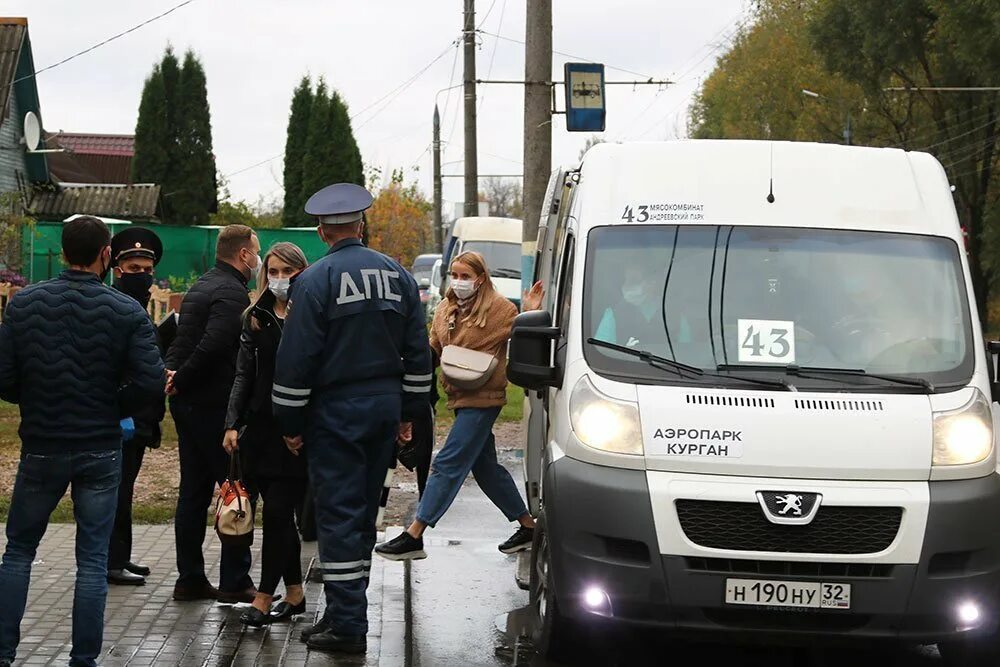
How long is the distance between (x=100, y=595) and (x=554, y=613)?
6.07ft

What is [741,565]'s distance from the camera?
6.07 meters

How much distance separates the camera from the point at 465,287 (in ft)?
28.8

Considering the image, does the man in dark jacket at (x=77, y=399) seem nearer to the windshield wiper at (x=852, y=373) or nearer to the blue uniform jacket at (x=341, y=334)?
the blue uniform jacket at (x=341, y=334)

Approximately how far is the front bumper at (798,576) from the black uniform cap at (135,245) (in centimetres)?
275

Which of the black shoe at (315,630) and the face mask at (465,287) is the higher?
the face mask at (465,287)

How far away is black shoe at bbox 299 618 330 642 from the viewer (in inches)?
268

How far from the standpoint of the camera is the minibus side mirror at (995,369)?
21.9 ft

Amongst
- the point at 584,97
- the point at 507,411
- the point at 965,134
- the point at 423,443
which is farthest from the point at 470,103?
the point at 965,134

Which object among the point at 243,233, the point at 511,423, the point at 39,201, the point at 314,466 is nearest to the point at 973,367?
the point at 314,466

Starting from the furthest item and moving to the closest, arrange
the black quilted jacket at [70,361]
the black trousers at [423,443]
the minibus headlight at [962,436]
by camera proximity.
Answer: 1. the black trousers at [423,443]
2. the minibus headlight at [962,436]
3. the black quilted jacket at [70,361]

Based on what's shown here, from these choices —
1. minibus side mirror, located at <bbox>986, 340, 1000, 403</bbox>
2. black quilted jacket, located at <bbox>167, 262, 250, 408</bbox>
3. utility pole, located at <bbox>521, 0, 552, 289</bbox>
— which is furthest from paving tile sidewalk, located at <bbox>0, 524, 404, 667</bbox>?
utility pole, located at <bbox>521, 0, 552, 289</bbox>

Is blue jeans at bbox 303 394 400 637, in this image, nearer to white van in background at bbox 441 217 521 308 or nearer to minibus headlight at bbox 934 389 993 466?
minibus headlight at bbox 934 389 993 466

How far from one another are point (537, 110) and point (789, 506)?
9.19m

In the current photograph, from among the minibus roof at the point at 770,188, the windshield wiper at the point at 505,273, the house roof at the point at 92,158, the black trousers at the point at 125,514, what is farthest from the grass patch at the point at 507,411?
the house roof at the point at 92,158
